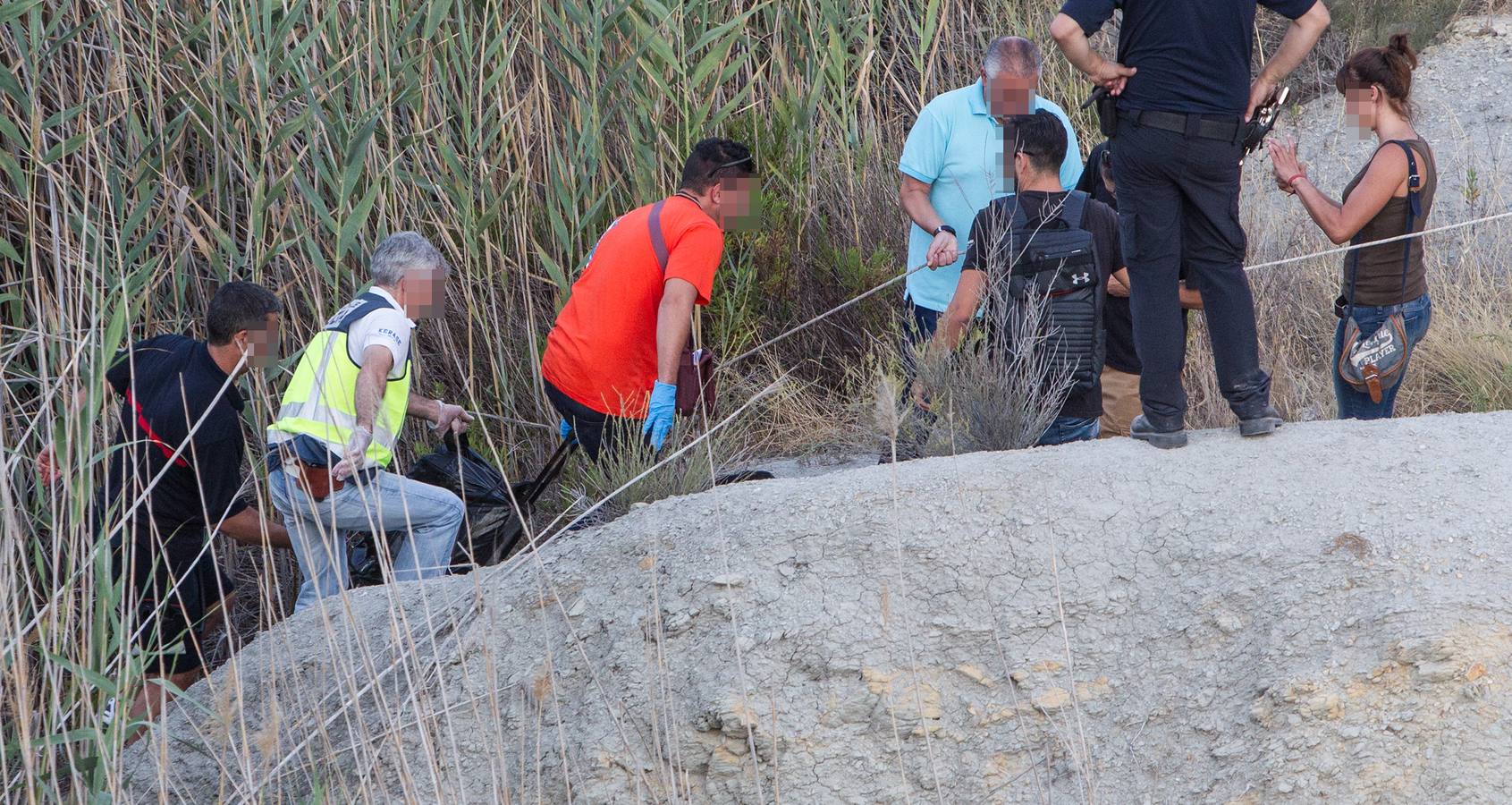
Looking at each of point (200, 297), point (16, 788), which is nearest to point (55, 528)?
point (16, 788)

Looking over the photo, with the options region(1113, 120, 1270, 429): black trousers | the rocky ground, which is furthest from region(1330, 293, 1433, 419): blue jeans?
region(1113, 120, 1270, 429): black trousers

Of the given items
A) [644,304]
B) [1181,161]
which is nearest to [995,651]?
[1181,161]

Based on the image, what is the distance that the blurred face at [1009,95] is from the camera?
4.25m

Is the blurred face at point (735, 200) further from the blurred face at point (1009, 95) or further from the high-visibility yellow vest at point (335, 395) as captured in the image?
the high-visibility yellow vest at point (335, 395)

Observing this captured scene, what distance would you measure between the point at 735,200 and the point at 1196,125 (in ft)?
5.54

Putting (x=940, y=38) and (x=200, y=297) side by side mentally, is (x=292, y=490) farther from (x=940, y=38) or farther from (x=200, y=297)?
(x=940, y=38)

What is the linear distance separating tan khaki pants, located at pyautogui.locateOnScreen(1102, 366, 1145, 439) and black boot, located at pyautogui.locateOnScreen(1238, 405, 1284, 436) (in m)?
0.94

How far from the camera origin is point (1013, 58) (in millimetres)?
4312

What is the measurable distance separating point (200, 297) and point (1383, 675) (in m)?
4.14

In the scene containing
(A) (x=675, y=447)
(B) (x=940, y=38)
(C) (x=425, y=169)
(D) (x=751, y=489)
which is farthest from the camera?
(B) (x=940, y=38)

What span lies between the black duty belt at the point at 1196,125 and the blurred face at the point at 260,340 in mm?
2534

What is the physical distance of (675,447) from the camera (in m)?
4.26

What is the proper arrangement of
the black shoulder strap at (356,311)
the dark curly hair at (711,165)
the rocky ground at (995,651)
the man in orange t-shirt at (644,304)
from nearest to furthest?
the rocky ground at (995,651)
the black shoulder strap at (356,311)
the man in orange t-shirt at (644,304)
the dark curly hair at (711,165)

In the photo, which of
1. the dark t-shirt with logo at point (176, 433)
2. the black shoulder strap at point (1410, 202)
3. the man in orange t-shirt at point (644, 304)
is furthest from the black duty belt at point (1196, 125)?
the dark t-shirt with logo at point (176, 433)
